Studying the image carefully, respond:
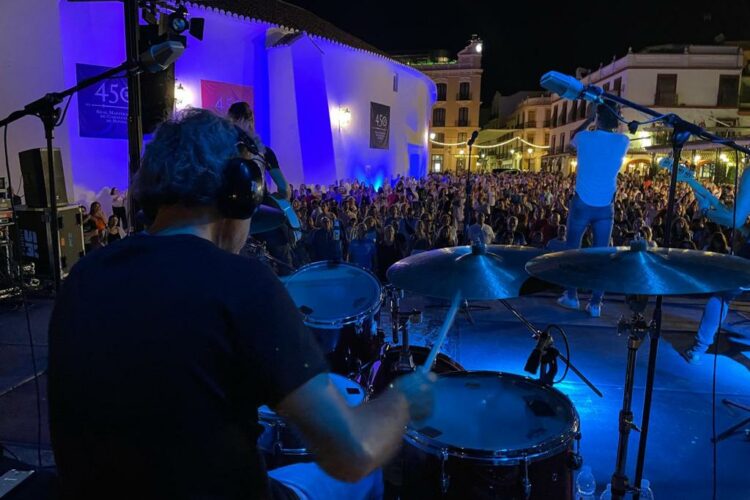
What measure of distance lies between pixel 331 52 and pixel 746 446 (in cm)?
1560

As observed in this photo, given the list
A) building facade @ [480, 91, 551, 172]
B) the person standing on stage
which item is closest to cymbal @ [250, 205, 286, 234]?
the person standing on stage

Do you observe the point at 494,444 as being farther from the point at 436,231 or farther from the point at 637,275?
the point at 436,231

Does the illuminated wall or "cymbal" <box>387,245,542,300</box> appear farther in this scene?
the illuminated wall

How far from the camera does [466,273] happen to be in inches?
98.0

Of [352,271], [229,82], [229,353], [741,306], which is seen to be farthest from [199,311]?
[229,82]

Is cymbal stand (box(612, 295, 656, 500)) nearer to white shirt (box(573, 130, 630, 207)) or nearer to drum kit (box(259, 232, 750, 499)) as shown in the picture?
drum kit (box(259, 232, 750, 499))

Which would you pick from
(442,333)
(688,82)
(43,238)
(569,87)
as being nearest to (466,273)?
(442,333)

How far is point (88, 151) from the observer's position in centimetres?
1030

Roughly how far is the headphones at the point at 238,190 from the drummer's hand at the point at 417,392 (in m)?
0.58

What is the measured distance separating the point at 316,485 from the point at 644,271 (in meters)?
1.53

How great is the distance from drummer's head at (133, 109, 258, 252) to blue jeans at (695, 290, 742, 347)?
14.7ft

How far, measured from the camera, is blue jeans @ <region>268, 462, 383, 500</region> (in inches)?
63.6

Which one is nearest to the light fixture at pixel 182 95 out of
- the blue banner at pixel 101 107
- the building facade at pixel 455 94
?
the blue banner at pixel 101 107

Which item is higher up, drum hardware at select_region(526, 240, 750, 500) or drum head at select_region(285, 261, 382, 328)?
drum hardware at select_region(526, 240, 750, 500)
